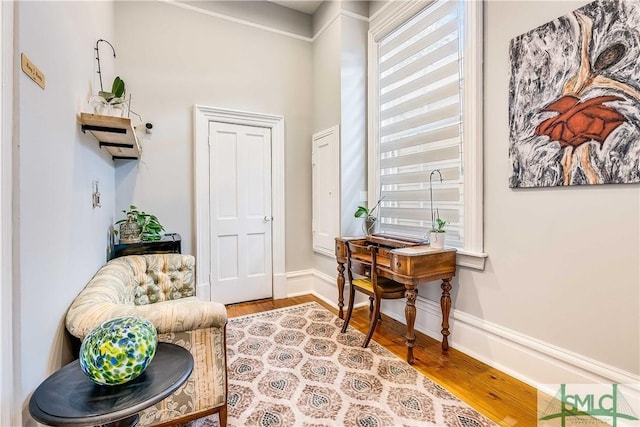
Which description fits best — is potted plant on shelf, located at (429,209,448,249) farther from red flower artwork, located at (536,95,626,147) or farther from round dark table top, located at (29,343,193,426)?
round dark table top, located at (29,343,193,426)

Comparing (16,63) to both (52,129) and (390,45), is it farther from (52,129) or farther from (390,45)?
(390,45)

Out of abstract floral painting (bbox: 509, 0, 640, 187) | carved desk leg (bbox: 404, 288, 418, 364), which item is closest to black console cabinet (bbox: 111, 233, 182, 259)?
carved desk leg (bbox: 404, 288, 418, 364)

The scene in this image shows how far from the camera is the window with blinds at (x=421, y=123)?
8.23 ft

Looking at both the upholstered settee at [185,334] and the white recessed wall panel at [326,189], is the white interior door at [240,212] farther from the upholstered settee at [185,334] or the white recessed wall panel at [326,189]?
the upholstered settee at [185,334]

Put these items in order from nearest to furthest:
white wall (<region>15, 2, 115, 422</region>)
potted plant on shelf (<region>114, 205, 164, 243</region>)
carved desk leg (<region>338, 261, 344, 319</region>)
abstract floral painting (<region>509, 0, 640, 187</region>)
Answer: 1. white wall (<region>15, 2, 115, 422</region>)
2. abstract floral painting (<region>509, 0, 640, 187</region>)
3. potted plant on shelf (<region>114, 205, 164, 243</region>)
4. carved desk leg (<region>338, 261, 344, 319</region>)

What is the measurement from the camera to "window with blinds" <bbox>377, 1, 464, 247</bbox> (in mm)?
2508

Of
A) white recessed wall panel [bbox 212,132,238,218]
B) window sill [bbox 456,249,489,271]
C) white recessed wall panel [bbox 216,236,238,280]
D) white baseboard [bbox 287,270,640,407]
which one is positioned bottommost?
white baseboard [bbox 287,270,640,407]

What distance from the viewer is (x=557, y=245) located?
187 centimetres

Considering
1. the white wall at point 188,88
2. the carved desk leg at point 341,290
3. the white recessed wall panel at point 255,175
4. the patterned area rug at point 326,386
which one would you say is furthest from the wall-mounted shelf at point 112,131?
the carved desk leg at point 341,290

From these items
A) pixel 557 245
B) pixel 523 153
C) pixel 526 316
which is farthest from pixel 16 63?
pixel 526 316

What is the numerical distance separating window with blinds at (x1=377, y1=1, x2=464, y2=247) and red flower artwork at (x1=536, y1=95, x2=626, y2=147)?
2.23ft

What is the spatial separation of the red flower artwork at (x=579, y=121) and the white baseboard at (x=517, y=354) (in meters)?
1.26

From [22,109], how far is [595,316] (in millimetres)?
2815

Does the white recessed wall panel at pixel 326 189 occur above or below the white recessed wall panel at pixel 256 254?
above
